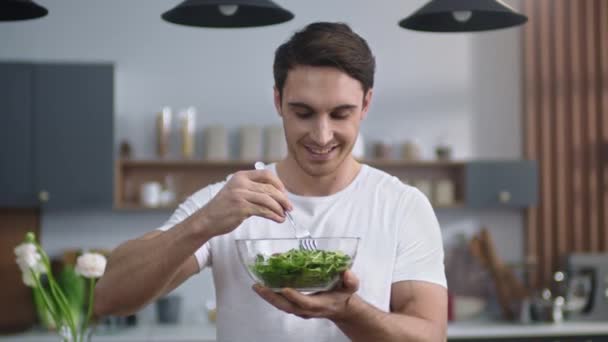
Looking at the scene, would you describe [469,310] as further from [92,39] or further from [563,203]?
[92,39]

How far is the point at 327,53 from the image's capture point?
187 centimetres

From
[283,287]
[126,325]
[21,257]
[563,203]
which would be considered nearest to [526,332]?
[563,203]

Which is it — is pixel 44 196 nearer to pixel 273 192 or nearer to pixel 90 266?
pixel 90 266

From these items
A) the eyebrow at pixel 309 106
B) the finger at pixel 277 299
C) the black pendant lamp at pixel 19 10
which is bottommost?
the finger at pixel 277 299

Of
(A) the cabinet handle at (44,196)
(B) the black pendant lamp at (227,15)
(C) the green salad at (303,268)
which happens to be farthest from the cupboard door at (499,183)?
(C) the green salad at (303,268)

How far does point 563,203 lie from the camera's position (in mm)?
5461

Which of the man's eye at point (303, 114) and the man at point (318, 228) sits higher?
the man's eye at point (303, 114)

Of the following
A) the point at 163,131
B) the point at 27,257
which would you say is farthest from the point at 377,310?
the point at 163,131

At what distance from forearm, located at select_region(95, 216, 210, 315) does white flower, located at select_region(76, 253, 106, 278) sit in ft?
2.08

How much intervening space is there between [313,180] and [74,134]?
10.3 ft

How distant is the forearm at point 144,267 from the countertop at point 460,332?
264 cm

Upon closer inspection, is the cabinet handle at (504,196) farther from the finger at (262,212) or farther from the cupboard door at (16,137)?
the finger at (262,212)

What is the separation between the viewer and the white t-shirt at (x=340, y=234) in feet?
6.33

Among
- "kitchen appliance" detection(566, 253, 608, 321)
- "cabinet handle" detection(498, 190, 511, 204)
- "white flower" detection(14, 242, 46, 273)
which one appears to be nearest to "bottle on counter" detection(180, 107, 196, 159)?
"cabinet handle" detection(498, 190, 511, 204)
